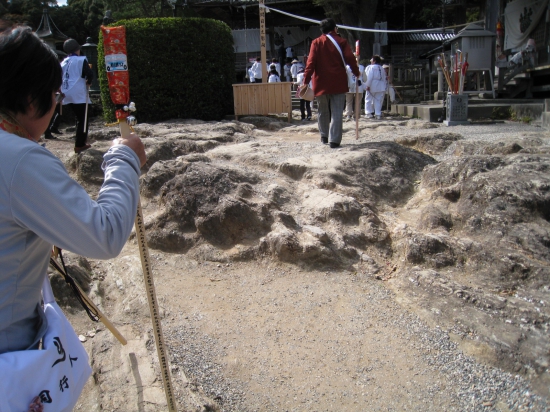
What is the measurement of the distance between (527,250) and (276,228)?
2.01m

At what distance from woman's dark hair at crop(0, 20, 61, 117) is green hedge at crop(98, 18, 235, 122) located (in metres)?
8.82

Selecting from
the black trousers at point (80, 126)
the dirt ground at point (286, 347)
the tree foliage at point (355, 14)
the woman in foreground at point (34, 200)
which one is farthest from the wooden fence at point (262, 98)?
the woman in foreground at point (34, 200)

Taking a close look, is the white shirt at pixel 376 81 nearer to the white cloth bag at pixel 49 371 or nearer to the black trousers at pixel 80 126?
the black trousers at pixel 80 126

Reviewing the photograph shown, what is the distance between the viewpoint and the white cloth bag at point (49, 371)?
1.11 meters

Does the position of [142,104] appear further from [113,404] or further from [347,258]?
[113,404]

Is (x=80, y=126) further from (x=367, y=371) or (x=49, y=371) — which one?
(x=49, y=371)

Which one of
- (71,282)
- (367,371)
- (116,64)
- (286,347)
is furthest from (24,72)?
(367,371)

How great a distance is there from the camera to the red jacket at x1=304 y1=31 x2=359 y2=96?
256 inches

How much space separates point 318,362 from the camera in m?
2.90

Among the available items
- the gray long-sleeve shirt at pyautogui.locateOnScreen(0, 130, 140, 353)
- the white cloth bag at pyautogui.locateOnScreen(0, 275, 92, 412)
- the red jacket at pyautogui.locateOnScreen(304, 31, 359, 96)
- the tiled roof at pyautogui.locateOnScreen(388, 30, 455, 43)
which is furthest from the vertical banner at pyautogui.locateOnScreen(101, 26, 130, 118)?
the tiled roof at pyautogui.locateOnScreen(388, 30, 455, 43)

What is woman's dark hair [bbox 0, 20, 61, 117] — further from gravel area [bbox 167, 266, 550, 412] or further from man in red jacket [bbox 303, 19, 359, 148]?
man in red jacket [bbox 303, 19, 359, 148]

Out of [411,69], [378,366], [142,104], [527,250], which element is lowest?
[378,366]

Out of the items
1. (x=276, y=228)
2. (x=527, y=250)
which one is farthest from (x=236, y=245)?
(x=527, y=250)

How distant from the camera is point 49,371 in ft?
4.00
